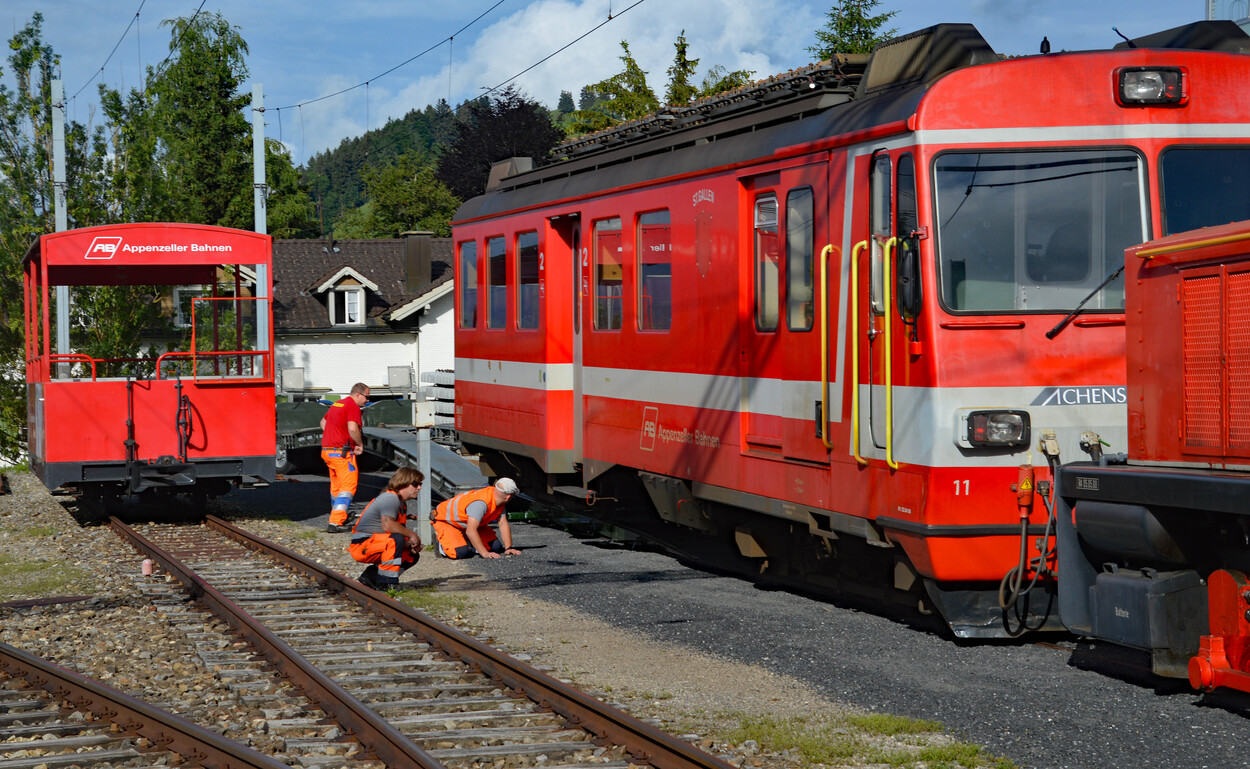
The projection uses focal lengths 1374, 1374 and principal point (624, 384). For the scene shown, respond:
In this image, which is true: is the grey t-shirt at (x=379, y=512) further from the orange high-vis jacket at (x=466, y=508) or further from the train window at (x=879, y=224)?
the train window at (x=879, y=224)

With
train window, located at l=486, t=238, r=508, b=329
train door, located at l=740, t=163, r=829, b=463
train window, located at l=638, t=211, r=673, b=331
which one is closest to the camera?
train door, located at l=740, t=163, r=829, b=463

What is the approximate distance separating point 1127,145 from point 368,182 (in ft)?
252

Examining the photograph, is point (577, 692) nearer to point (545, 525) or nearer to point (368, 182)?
point (545, 525)

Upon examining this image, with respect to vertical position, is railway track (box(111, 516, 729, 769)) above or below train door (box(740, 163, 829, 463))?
below

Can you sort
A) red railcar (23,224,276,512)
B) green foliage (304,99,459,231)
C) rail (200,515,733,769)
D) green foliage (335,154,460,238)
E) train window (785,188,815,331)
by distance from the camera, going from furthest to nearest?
green foliage (304,99,459,231), green foliage (335,154,460,238), red railcar (23,224,276,512), train window (785,188,815,331), rail (200,515,733,769)

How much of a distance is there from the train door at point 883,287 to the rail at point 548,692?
2.55 meters

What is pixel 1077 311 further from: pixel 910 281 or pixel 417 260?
pixel 417 260

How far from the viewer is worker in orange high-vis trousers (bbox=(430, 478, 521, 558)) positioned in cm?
1138

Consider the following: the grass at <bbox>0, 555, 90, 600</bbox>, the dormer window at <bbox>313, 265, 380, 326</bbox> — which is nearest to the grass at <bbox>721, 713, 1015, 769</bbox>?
the grass at <bbox>0, 555, 90, 600</bbox>

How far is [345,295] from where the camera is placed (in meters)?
50.6

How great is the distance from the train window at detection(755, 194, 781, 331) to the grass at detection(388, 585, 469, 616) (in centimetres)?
318

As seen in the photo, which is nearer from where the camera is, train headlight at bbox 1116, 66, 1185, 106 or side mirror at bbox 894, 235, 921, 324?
side mirror at bbox 894, 235, 921, 324

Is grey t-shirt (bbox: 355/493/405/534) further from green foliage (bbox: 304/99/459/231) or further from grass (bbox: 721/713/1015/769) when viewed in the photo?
green foliage (bbox: 304/99/459/231)

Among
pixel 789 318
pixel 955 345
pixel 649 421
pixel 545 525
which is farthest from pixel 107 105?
pixel 955 345
